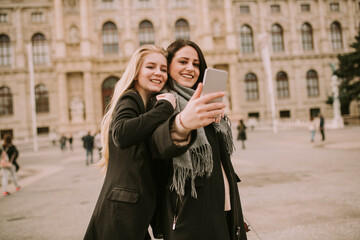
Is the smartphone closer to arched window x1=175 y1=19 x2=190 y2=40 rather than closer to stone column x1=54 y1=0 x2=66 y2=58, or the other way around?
stone column x1=54 y1=0 x2=66 y2=58

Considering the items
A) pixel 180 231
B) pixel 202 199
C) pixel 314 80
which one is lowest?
pixel 180 231

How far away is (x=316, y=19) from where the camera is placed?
3506cm

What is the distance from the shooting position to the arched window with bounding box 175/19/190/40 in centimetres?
3120

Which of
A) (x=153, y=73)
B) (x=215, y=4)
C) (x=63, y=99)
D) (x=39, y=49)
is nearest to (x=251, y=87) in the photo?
(x=215, y=4)

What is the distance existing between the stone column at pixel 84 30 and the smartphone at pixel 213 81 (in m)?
28.9

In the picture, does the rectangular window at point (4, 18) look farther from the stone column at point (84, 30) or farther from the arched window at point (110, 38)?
the arched window at point (110, 38)

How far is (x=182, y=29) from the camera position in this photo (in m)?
31.3

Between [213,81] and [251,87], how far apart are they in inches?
1340

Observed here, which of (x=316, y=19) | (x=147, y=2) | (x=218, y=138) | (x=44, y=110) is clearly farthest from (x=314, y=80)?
(x=218, y=138)

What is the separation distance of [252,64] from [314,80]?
9131mm

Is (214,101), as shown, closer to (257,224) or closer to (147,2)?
(257,224)

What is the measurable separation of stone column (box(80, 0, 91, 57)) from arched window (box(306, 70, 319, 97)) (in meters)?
28.1

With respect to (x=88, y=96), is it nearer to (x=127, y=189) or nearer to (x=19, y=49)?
(x=19, y=49)

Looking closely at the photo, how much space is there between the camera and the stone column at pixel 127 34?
29422 mm
